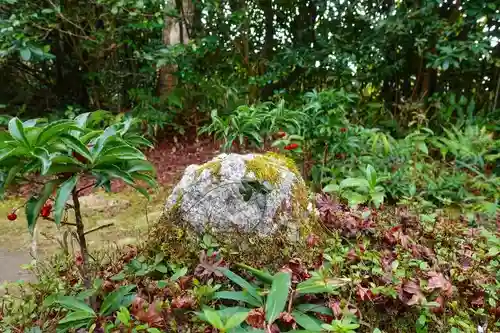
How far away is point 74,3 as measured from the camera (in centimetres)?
490

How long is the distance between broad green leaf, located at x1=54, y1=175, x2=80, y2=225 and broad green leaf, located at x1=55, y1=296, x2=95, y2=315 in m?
0.42

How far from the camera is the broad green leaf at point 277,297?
1479 mm

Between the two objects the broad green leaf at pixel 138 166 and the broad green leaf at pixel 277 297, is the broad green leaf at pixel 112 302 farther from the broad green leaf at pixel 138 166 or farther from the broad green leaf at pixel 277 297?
the broad green leaf at pixel 277 297

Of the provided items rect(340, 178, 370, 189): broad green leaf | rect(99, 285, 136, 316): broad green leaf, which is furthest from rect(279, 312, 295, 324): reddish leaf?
rect(340, 178, 370, 189): broad green leaf

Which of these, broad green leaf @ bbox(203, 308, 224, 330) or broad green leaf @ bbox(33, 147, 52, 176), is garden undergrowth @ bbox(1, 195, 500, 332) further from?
broad green leaf @ bbox(33, 147, 52, 176)

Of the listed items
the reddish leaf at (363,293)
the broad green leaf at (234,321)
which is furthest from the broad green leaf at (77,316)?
the reddish leaf at (363,293)

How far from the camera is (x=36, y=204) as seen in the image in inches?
59.2

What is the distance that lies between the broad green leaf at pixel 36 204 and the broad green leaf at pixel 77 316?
0.38m

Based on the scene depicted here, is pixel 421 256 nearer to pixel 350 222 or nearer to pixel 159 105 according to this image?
pixel 350 222

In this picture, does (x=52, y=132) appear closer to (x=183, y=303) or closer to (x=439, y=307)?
(x=183, y=303)

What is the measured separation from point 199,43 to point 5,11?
229cm

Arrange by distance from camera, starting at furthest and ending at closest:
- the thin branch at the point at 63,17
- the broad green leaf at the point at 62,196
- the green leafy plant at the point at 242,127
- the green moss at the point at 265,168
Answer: the thin branch at the point at 63,17
the green leafy plant at the point at 242,127
the green moss at the point at 265,168
the broad green leaf at the point at 62,196

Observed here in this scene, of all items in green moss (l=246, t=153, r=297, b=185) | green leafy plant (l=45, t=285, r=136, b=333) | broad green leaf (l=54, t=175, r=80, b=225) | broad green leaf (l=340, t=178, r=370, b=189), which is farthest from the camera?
broad green leaf (l=340, t=178, r=370, b=189)

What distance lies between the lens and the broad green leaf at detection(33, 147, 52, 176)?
1336 mm
